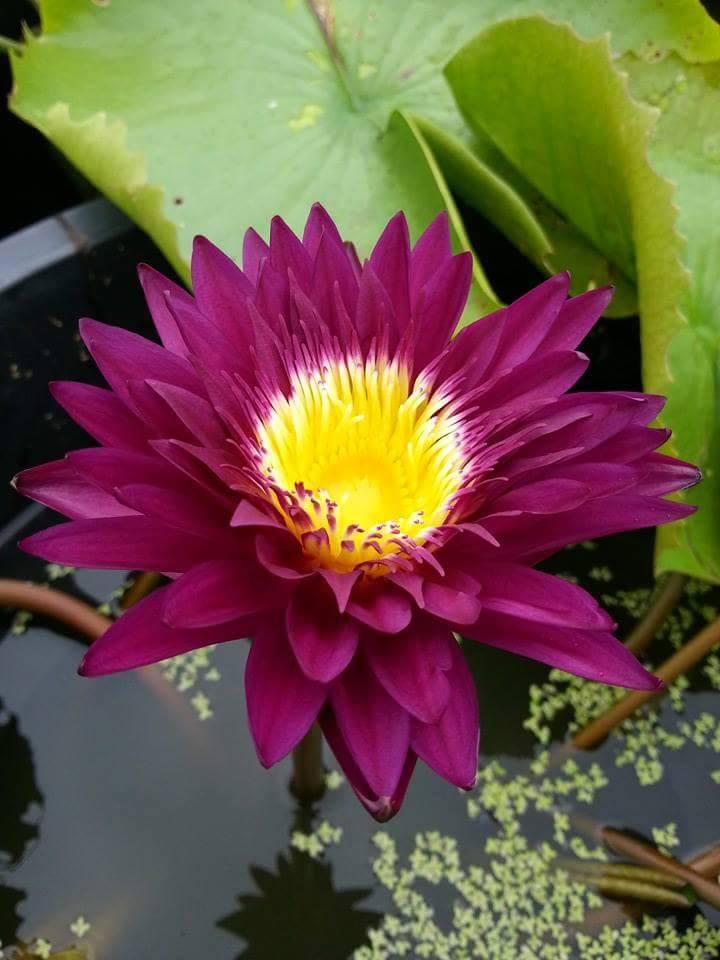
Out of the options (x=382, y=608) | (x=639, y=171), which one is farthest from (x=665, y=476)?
(x=639, y=171)

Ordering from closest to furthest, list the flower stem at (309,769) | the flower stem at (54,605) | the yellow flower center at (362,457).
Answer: the yellow flower center at (362,457) < the flower stem at (309,769) < the flower stem at (54,605)

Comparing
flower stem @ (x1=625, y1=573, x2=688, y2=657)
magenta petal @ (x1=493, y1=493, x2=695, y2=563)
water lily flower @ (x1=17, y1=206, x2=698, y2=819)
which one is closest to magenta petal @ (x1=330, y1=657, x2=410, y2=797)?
water lily flower @ (x1=17, y1=206, x2=698, y2=819)

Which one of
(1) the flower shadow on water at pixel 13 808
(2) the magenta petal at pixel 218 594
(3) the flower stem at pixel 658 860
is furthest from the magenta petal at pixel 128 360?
(3) the flower stem at pixel 658 860

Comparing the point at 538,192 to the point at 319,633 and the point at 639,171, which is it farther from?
the point at 319,633

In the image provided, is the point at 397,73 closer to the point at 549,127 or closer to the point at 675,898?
the point at 549,127

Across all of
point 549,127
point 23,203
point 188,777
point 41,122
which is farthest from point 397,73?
point 188,777

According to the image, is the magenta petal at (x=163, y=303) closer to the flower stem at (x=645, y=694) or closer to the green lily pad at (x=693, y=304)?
the green lily pad at (x=693, y=304)
